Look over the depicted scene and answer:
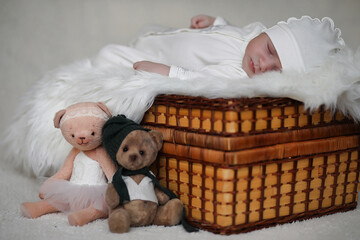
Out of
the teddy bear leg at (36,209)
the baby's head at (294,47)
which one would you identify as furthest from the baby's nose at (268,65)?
the teddy bear leg at (36,209)

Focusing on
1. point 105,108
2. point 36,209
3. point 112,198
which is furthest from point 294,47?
point 36,209

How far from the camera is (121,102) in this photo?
4.21ft

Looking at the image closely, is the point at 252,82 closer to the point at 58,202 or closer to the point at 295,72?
the point at 295,72

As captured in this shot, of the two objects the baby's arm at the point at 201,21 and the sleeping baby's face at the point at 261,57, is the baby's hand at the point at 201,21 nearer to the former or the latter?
the baby's arm at the point at 201,21

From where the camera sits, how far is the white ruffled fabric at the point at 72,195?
1.21 metres

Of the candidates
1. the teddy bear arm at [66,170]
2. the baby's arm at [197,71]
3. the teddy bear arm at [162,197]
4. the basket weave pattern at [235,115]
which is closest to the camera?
the basket weave pattern at [235,115]

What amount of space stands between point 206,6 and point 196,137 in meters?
1.56

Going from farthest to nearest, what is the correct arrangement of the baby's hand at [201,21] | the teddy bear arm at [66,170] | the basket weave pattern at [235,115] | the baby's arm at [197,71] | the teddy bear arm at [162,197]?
1. the baby's hand at [201,21]
2. the baby's arm at [197,71]
3. the teddy bear arm at [66,170]
4. the teddy bear arm at [162,197]
5. the basket weave pattern at [235,115]

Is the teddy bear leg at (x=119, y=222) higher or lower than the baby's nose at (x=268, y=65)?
lower

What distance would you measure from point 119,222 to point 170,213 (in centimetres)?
13

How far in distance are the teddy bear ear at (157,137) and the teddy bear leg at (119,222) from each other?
0.20 metres

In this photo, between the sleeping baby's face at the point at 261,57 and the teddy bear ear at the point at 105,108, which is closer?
the teddy bear ear at the point at 105,108

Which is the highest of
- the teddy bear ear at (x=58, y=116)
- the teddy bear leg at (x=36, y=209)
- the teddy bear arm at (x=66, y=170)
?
the teddy bear ear at (x=58, y=116)

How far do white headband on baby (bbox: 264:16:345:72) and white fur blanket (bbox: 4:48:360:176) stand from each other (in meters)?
0.08
